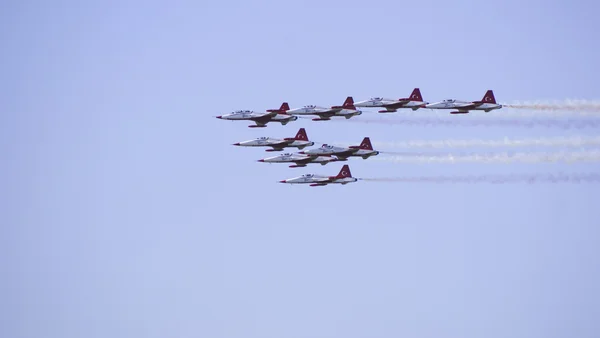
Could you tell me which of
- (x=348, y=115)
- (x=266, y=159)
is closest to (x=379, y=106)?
(x=348, y=115)

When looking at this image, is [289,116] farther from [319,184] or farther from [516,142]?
[516,142]

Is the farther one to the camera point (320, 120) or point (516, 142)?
point (320, 120)

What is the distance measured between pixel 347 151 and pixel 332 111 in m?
5.47

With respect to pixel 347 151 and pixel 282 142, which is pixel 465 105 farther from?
pixel 282 142

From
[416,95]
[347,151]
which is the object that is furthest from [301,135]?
[416,95]

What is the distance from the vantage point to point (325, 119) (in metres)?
159

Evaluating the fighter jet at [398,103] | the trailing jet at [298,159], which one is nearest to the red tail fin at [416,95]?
the fighter jet at [398,103]

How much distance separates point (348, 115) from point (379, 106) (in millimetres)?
4027

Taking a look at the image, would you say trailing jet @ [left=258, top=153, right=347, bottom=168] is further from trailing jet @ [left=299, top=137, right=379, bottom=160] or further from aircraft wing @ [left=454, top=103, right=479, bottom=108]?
aircraft wing @ [left=454, top=103, right=479, bottom=108]

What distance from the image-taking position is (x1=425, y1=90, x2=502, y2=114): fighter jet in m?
154

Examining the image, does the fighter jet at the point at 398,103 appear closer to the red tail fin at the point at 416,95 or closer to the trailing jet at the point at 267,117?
the red tail fin at the point at 416,95

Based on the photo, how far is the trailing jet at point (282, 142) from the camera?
161 m

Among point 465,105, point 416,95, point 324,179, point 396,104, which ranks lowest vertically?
point 324,179

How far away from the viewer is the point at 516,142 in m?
149
